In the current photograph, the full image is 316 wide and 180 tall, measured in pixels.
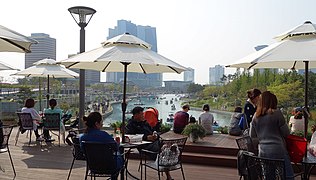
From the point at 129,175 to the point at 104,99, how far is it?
1329 centimetres

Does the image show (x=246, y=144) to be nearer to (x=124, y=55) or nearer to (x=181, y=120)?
(x=124, y=55)

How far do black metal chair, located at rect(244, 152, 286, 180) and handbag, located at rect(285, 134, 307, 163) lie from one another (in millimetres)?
472

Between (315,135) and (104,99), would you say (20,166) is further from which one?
(104,99)

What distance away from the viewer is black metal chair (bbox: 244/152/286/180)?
127 inches

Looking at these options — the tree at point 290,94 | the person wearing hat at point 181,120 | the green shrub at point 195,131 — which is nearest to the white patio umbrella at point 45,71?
the person wearing hat at point 181,120

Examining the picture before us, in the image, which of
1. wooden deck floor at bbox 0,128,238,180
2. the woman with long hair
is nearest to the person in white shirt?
wooden deck floor at bbox 0,128,238,180

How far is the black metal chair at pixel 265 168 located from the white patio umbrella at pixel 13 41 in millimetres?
2854

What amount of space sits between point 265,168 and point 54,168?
13.2ft

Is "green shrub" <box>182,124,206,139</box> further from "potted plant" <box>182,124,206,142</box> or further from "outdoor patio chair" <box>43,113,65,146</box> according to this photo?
"outdoor patio chair" <box>43,113,65,146</box>

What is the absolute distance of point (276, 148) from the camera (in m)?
3.52

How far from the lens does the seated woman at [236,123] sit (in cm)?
833

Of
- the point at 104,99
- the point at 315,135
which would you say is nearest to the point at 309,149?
the point at 315,135

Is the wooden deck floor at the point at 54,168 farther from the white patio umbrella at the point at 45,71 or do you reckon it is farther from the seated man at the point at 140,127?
the white patio umbrella at the point at 45,71

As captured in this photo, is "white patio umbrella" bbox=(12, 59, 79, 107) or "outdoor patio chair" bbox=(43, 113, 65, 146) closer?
"outdoor patio chair" bbox=(43, 113, 65, 146)
